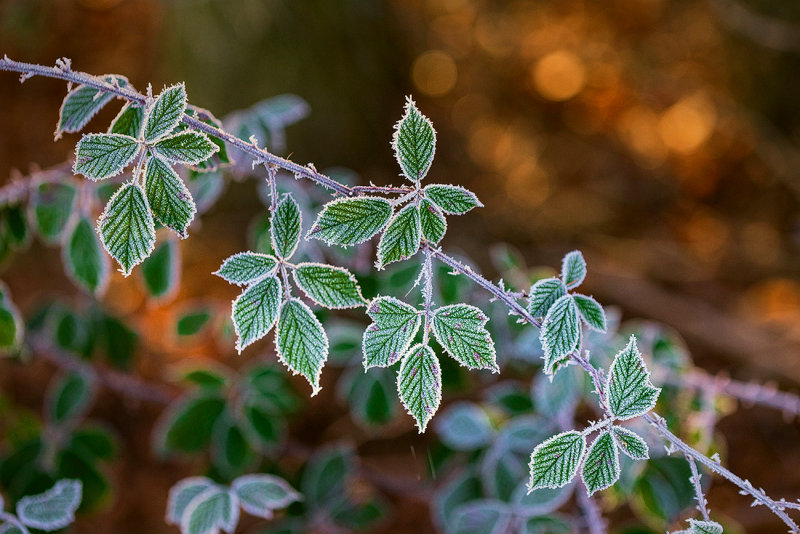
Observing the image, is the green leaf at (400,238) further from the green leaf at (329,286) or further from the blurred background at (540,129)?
the blurred background at (540,129)

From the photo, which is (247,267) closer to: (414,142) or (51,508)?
(414,142)

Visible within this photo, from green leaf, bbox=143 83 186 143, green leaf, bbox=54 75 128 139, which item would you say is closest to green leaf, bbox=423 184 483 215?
green leaf, bbox=143 83 186 143

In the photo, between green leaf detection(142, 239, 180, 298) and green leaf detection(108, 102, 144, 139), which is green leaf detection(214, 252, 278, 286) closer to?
green leaf detection(108, 102, 144, 139)

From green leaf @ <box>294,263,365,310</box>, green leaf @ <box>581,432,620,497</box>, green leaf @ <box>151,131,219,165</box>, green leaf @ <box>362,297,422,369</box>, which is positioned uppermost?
green leaf @ <box>151,131,219,165</box>

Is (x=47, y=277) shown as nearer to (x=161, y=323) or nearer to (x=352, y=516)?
(x=161, y=323)

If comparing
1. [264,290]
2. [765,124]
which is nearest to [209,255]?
[264,290]
